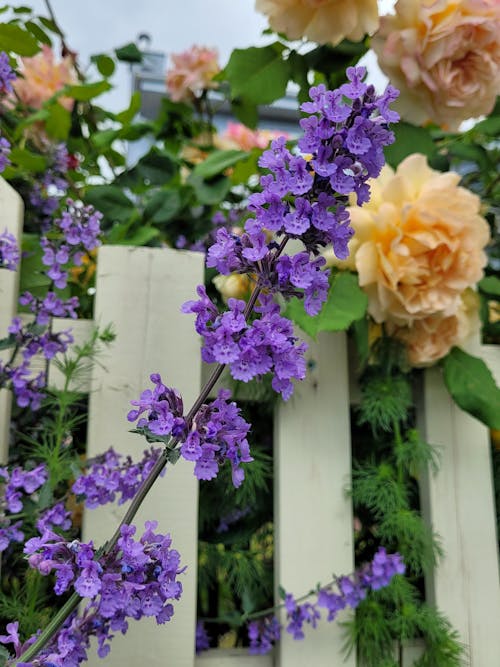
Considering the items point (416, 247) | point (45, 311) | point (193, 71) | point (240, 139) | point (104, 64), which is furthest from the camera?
point (240, 139)

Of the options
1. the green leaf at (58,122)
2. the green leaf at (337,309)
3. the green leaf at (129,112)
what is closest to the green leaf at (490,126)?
the green leaf at (337,309)

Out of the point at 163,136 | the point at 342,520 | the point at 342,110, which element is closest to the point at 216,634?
the point at 342,520

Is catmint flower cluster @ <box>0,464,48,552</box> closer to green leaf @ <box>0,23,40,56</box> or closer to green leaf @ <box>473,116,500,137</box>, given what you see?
green leaf @ <box>0,23,40,56</box>

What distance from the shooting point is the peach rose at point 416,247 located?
937 mm

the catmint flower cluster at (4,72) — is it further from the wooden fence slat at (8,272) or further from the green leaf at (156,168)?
the green leaf at (156,168)

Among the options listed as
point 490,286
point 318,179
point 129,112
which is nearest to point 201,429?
point 318,179

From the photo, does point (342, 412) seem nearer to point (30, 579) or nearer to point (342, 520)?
point (342, 520)

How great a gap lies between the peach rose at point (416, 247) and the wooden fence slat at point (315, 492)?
0.47 ft

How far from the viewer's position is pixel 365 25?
3.03 feet

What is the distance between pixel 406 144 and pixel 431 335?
0.31 metres

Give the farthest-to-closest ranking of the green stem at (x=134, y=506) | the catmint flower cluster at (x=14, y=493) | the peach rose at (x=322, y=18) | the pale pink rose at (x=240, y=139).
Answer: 1. the pale pink rose at (x=240, y=139)
2. the peach rose at (x=322, y=18)
3. the catmint flower cluster at (x=14, y=493)
4. the green stem at (x=134, y=506)

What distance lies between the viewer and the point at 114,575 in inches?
19.8

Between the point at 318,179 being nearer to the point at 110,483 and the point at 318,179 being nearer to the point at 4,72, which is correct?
the point at 110,483

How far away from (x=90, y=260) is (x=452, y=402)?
67cm
